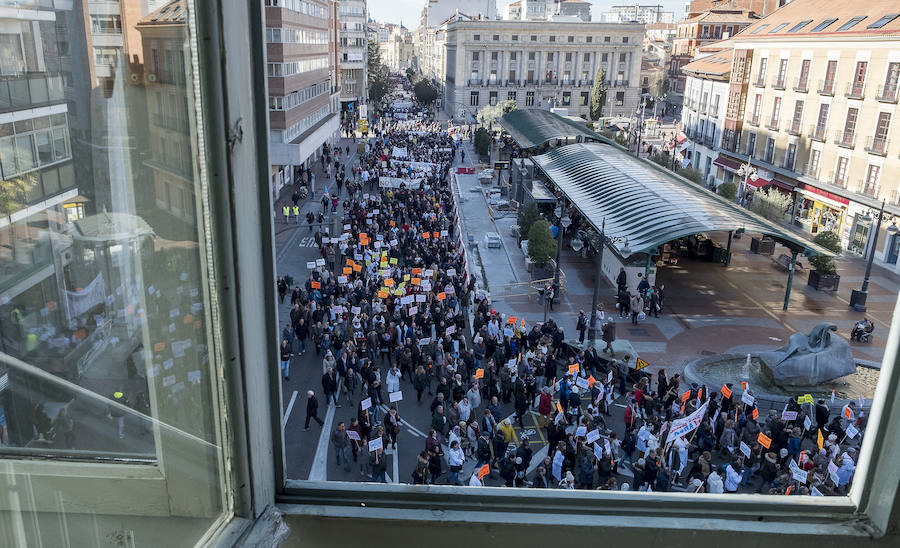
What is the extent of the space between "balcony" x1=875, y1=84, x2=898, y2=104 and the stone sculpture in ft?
64.4

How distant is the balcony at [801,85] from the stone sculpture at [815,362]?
25369 mm

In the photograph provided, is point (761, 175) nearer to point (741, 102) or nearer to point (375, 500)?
point (741, 102)

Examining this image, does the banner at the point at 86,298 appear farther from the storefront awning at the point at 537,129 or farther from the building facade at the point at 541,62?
the building facade at the point at 541,62

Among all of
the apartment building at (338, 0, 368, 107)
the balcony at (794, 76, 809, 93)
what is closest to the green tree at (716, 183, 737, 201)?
the balcony at (794, 76, 809, 93)

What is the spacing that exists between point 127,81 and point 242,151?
327 millimetres

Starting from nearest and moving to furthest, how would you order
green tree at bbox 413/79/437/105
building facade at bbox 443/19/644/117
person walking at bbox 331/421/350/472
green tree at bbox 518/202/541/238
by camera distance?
1. person walking at bbox 331/421/350/472
2. green tree at bbox 518/202/541/238
3. building facade at bbox 443/19/644/117
4. green tree at bbox 413/79/437/105

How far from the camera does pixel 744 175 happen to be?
44844 millimetres

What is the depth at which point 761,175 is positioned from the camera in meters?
43.0

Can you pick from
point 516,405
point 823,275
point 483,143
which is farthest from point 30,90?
point 483,143

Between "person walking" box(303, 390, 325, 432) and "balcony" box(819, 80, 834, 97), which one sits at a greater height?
"balcony" box(819, 80, 834, 97)

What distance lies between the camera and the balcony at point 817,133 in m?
36.8

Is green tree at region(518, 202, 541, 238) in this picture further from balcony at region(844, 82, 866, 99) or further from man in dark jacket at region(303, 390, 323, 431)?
man in dark jacket at region(303, 390, 323, 431)

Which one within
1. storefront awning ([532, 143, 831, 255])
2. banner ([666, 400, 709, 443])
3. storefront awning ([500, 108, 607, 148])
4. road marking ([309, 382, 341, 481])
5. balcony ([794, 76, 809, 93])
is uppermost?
balcony ([794, 76, 809, 93])

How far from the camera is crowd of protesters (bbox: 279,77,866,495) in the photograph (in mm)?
12523
